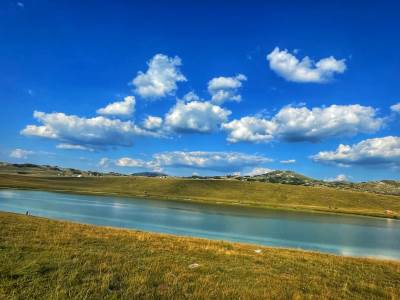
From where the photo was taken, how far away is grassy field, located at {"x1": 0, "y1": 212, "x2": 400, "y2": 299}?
35.6 feet

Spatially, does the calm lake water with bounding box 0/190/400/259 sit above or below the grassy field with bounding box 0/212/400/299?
below

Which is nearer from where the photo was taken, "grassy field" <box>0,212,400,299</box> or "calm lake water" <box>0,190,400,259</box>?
"grassy field" <box>0,212,400,299</box>

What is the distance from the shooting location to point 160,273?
13.5 meters

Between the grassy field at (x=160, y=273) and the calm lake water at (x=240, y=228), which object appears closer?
the grassy field at (x=160, y=273)

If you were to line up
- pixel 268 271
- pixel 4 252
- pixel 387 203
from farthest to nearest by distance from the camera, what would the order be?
pixel 387 203 < pixel 268 271 < pixel 4 252

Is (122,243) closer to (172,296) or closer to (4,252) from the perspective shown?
(4,252)

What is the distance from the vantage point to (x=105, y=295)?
10188 mm

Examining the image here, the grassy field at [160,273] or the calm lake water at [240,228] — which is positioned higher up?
the grassy field at [160,273]

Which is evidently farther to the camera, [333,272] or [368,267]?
[368,267]

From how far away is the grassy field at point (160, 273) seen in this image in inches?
427

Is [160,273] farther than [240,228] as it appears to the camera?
No

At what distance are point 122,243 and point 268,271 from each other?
8.66m

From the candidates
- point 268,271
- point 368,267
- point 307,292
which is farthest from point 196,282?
point 368,267

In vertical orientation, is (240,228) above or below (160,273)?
below
